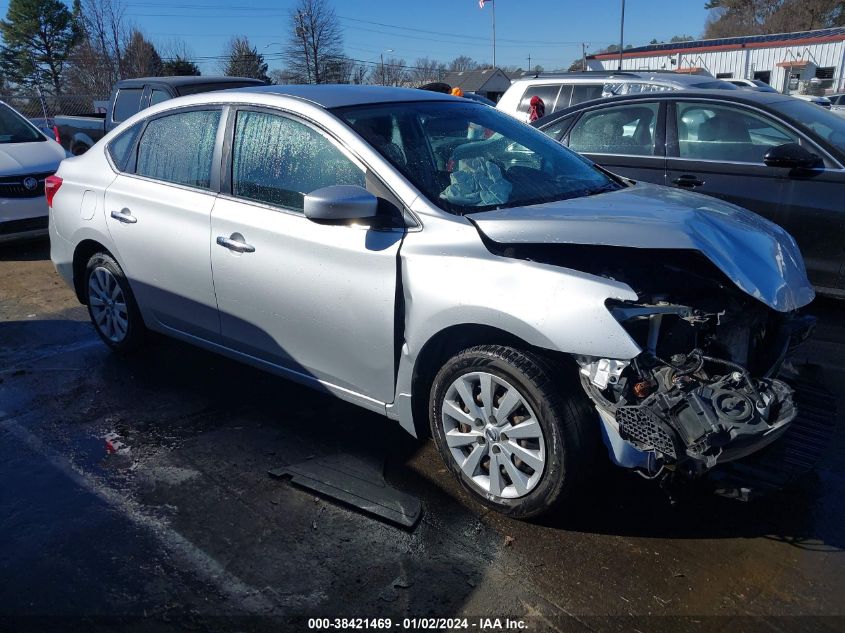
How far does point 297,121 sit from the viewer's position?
12.0 feet

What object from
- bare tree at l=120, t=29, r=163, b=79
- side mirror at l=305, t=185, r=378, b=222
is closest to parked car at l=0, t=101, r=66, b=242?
side mirror at l=305, t=185, r=378, b=222

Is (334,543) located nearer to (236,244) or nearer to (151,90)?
(236,244)

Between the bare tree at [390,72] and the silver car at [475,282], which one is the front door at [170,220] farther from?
the bare tree at [390,72]

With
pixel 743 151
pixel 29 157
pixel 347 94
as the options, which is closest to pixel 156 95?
pixel 29 157

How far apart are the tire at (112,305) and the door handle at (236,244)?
123 cm

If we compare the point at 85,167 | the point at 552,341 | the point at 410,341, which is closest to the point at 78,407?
the point at 85,167

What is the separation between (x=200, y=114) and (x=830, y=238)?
4.46 meters

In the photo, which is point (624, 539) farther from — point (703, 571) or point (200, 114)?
point (200, 114)

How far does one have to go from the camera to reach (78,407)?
429 centimetres

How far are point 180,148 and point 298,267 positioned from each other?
4.61ft

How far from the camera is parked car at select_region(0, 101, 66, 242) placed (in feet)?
26.7

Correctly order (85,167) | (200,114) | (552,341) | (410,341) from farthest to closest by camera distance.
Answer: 1. (85,167)
2. (200,114)
3. (410,341)
4. (552,341)

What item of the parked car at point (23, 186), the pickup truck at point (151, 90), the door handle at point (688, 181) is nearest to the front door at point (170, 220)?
the door handle at point (688, 181)

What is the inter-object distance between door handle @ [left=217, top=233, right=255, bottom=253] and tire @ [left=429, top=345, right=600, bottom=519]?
128 cm
